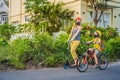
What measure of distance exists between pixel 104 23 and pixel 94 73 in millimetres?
16480

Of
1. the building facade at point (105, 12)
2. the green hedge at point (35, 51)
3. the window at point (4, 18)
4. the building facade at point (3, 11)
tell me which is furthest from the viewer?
the window at point (4, 18)

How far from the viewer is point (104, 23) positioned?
26.8m

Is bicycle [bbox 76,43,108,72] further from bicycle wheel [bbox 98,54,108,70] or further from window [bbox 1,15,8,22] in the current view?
window [bbox 1,15,8,22]

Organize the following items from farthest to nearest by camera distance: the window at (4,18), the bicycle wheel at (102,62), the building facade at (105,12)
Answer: the window at (4,18), the building facade at (105,12), the bicycle wheel at (102,62)

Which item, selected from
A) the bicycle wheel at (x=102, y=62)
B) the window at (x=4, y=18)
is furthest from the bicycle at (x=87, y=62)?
the window at (x=4, y=18)

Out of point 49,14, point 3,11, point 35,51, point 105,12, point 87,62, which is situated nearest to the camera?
point 87,62

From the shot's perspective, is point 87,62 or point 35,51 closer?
point 87,62

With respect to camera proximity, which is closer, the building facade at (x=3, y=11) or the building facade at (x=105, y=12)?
the building facade at (x=105, y=12)

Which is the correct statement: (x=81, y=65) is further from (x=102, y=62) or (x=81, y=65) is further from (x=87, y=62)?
(x=102, y=62)

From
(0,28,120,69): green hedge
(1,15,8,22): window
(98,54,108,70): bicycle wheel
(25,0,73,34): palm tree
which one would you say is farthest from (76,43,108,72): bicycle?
(1,15,8,22): window

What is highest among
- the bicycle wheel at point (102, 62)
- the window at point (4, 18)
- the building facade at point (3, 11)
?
the building facade at point (3, 11)

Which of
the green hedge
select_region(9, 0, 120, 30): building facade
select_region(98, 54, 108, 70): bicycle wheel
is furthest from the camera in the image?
select_region(9, 0, 120, 30): building facade

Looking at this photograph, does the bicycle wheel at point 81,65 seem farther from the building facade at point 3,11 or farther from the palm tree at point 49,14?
the building facade at point 3,11

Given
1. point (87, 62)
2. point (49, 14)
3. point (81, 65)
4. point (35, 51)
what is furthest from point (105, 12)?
point (81, 65)
